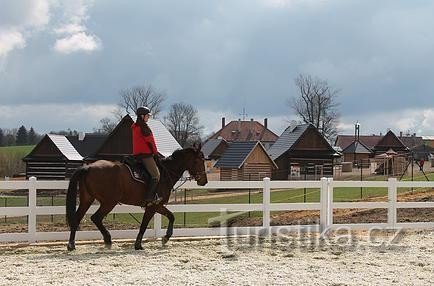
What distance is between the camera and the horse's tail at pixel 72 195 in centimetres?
952

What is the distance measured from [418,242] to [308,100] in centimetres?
7087

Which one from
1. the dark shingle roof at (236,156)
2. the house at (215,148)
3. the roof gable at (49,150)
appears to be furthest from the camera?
the house at (215,148)

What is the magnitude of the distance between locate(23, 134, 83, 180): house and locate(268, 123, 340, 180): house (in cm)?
1873

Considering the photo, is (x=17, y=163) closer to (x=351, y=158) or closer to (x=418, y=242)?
(x=351, y=158)

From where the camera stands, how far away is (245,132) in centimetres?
11138

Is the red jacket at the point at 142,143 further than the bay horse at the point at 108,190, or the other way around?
the red jacket at the point at 142,143

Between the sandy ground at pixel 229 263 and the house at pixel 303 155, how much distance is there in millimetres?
43096

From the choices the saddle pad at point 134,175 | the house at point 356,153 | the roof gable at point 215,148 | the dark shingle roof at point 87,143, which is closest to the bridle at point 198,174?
the saddle pad at point 134,175

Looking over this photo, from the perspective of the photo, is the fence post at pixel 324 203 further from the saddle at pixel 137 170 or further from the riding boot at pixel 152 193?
the saddle at pixel 137 170

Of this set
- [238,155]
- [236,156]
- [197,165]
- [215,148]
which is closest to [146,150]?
[197,165]

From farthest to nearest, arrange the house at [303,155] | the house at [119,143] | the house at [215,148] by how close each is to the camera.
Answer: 1. the house at [215,148]
2. the house at [303,155]
3. the house at [119,143]

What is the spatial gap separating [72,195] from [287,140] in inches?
1938

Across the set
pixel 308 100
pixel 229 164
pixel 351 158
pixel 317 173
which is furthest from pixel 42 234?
pixel 351 158

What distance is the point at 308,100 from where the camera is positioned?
8112cm
